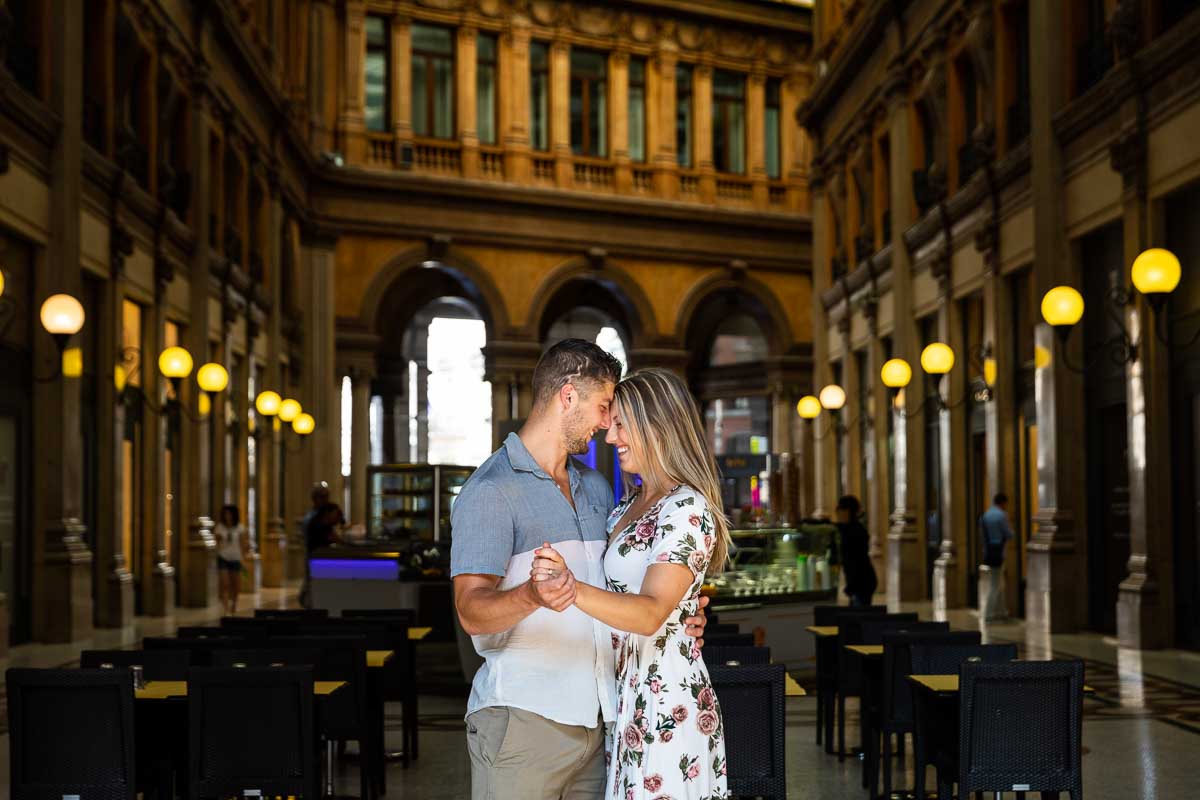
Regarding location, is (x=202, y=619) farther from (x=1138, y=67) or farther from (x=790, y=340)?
(x=790, y=340)

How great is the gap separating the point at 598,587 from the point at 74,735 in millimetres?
3193

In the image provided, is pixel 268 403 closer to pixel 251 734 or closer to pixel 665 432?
pixel 251 734

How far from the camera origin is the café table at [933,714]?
6211mm

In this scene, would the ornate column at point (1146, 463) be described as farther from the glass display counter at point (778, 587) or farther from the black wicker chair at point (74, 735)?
the black wicker chair at point (74, 735)

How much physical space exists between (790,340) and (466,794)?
2892 centimetres

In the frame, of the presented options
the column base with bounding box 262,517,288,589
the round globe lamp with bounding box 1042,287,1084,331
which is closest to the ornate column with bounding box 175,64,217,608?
the column base with bounding box 262,517,288,589

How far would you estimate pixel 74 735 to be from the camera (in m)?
5.61

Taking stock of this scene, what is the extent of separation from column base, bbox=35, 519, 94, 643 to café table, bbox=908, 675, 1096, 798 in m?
11.2

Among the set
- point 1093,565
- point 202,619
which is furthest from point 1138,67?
point 202,619

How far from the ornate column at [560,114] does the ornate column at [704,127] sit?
3374mm

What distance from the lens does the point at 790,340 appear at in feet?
117

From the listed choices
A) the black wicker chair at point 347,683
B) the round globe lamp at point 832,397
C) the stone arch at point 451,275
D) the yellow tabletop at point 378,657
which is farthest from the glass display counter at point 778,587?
the stone arch at point 451,275

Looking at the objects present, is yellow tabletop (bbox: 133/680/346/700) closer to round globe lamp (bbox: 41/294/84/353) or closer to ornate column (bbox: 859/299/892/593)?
round globe lamp (bbox: 41/294/84/353)

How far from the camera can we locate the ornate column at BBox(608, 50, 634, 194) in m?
34.5
